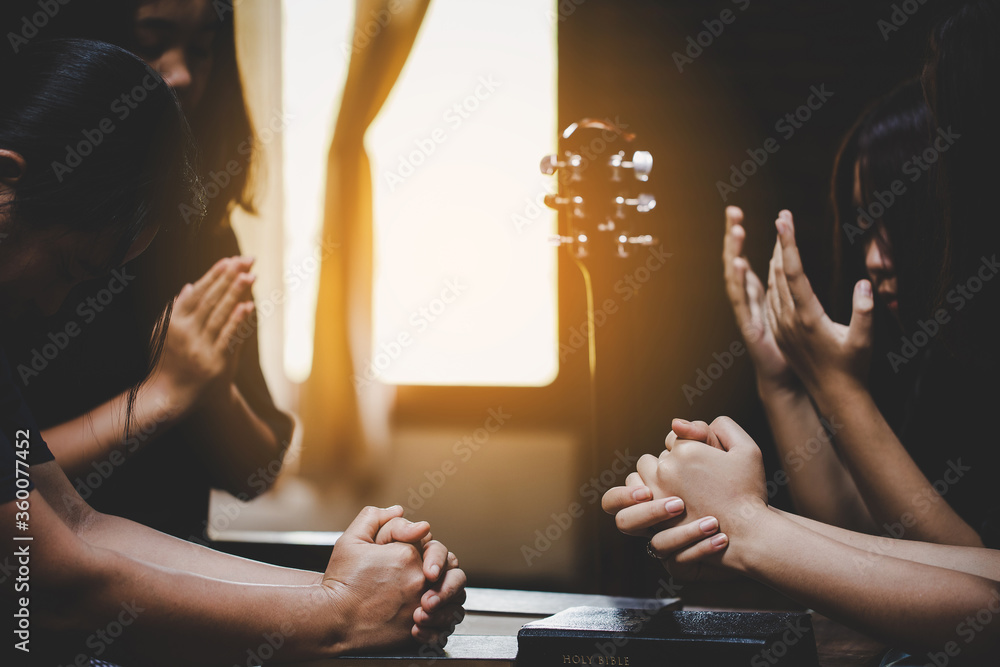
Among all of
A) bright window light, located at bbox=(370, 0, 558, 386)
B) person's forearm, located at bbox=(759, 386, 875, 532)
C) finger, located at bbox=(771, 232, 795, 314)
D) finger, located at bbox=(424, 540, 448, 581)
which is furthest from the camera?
bright window light, located at bbox=(370, 0, 558, 386)

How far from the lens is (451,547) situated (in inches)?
91.2

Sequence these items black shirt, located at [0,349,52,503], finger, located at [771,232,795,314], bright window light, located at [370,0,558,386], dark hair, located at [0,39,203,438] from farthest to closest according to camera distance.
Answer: bright window light, located at [370,0,558,386] < finger, located at [771,232,795,314] < dark hair, located at [0,39,203,438] < black shirt, located at [0,349,52,503]

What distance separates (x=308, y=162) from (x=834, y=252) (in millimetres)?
1669

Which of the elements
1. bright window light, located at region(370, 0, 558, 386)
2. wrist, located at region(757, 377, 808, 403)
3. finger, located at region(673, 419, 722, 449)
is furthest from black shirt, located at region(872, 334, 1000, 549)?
bright window light, located at region(370, 0, 558, 386)

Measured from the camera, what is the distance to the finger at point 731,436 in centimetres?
98

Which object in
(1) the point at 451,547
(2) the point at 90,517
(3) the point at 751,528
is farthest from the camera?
(1) the point at 451,547

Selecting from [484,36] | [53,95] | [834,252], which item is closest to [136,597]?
[53,95]

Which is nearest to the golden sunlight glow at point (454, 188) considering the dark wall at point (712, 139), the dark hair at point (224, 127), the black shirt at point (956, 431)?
the dark hair at point (224, 127)

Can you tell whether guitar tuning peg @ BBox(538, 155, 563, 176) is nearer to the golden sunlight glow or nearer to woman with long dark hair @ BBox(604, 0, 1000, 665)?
woman with long dark hair @ BBox(604, 0, 1000, 665)

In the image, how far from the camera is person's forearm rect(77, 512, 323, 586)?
101cm

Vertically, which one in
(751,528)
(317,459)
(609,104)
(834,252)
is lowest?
(317,459)

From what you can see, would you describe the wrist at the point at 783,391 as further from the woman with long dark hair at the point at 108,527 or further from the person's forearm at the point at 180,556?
the person's forearm at the point at 180,556

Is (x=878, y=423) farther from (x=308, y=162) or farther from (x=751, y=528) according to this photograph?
(x=308, y=162)

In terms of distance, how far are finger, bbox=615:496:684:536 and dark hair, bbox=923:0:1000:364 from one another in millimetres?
567
